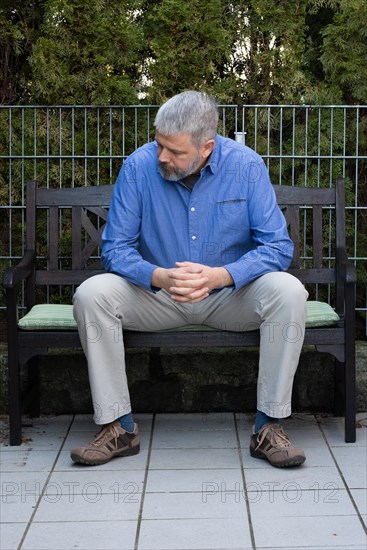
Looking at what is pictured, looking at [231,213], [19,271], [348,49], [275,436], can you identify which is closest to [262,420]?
[275,436]

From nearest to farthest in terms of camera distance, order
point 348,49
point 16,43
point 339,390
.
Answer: point 339,390, point 348,49, point 16,43

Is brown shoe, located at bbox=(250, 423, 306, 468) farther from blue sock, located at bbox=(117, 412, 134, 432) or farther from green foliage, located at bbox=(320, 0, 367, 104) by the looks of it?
green foliage, located at bbox=(320, 0, 367, 104)

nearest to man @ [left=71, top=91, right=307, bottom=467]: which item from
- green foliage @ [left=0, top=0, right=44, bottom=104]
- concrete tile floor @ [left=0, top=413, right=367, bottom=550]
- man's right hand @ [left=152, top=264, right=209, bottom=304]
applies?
man's right hand @ [left=152, top=264, right=209, bottom=304]

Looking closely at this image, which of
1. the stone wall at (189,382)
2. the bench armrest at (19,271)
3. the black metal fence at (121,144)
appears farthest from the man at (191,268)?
the black metal fence at (121,144)

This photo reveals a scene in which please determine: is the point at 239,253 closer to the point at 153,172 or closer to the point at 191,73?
the point at 153,172

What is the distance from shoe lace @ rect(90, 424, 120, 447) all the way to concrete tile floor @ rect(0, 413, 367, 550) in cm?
10

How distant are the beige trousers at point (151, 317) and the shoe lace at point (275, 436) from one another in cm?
6

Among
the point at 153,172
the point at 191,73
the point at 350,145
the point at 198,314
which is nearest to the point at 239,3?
the point at 191,73

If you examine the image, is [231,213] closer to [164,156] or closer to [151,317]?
[164,156]

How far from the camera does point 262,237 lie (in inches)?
171

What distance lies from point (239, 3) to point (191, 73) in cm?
51

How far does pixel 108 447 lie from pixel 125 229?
92cm

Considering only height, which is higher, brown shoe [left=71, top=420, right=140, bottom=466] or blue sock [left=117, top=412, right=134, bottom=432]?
blue sock [left=117, top=412, right=134, bottom=432]

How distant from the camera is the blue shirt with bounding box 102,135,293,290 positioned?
14.3 ft
